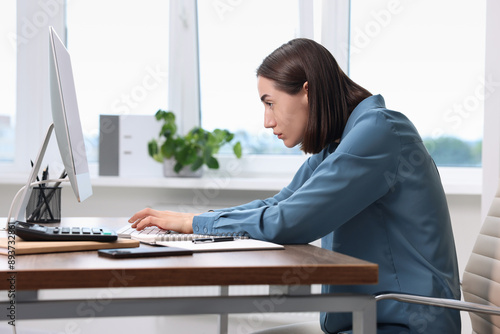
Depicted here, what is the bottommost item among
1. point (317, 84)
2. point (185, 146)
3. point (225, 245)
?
point (225, 245)

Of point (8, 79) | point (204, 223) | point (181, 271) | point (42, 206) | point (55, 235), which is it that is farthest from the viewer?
point (8, 79)

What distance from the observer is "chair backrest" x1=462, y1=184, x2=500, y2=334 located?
4.40 ft

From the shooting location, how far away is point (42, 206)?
67.7 inches

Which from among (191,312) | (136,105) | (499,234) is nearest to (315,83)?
(499,234)

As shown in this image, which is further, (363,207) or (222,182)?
(222,182)

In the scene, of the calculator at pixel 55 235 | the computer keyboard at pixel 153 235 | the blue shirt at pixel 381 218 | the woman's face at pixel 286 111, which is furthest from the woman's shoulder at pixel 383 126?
the calculator at pixel 55 235

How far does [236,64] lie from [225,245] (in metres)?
2.10

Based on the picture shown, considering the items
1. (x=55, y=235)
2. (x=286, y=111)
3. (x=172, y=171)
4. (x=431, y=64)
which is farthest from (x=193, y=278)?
(x=431, y=64)

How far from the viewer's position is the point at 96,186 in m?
3.01

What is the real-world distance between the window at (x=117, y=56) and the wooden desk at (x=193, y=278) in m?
2.25

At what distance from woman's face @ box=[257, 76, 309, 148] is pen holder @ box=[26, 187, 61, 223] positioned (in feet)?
2.30

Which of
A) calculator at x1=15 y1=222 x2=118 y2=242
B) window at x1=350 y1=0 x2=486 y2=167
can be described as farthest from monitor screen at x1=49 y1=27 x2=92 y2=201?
window at x1=350 y1=0 x2=486 y2=167

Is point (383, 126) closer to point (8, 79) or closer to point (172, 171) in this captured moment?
point (172, 171)

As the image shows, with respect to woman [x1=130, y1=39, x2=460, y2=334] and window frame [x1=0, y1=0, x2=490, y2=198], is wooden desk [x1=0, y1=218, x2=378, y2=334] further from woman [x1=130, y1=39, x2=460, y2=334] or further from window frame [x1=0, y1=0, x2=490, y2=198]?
window frame [x1=0, y1=0, x2=490, y2=198]
